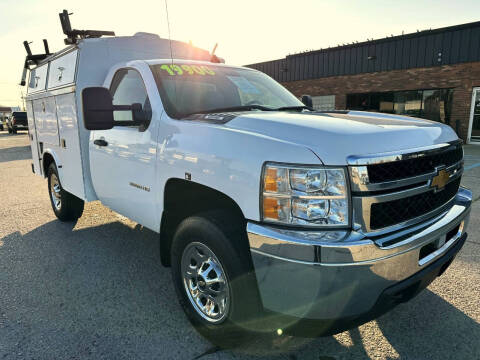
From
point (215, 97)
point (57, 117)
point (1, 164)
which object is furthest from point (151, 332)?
point (1, 164)

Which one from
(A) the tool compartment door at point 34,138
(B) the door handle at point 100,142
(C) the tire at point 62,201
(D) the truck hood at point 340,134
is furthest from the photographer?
(A) the tool compartment door at point 34,138

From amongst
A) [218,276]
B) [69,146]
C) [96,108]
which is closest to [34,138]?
[69,146]

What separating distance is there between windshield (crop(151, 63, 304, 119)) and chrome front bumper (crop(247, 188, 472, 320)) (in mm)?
1417

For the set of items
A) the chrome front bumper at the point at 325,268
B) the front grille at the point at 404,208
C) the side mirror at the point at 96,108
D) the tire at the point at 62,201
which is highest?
the side mirror at the point at 96,108

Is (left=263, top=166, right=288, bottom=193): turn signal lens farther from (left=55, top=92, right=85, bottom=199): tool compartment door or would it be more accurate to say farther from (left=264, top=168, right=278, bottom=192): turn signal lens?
(left=55, top=92, right=85, bottom=199): tool compartment door

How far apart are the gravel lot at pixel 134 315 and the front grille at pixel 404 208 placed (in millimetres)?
965

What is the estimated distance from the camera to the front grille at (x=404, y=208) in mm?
1826

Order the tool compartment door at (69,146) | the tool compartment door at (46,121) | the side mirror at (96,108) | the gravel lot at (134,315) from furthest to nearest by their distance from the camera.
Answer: the tool compartment door at (46,121) → the tool compartment door at (69,146) → the side mirror at (96,108) → the gravel lot at (134,315)

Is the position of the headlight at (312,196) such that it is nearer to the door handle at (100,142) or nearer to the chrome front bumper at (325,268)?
the chrome front bumper at (325,268)

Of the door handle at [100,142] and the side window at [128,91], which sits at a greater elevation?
the side window at [128,91]

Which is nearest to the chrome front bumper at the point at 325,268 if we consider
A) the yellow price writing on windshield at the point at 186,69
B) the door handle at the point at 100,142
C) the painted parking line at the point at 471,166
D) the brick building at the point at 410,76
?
the yellow price writing on windshield at the point at 186,69

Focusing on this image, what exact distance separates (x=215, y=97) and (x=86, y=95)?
3.60ft

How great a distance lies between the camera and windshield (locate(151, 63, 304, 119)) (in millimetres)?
2887

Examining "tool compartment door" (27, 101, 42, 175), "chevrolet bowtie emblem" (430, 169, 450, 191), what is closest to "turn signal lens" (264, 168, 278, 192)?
"chevrolet bowtie emblem" (430, 169, 450, 191)
